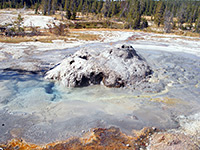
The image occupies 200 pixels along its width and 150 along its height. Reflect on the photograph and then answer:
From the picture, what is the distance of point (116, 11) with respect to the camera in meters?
68.7

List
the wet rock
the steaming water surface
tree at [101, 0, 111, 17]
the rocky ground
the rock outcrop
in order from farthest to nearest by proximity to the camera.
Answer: tree at [101, 0, 111, 17]
the rock outcrop
the steaming water surface
the rocky ground
the wet rock

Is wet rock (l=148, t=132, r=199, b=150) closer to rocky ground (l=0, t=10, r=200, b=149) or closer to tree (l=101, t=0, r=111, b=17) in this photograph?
rocky ground (l=0, t=10, r=200, b=149)

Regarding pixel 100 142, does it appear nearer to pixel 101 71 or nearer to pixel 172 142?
pixel 172 142

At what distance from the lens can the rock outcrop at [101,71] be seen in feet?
26.4

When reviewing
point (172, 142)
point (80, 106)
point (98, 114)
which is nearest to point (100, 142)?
point (98, 114)

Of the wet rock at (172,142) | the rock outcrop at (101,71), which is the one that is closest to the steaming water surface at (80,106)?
the rock outcrop at (101,71)

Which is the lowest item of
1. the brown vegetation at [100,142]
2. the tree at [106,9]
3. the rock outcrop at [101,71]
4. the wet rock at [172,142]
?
the brown vegetation at [100,142]

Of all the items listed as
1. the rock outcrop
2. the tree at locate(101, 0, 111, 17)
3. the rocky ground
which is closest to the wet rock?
the rocky ground

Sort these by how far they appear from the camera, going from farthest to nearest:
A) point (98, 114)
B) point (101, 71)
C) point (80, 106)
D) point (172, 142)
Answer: point (101, 71), point (80, 106), point (98, 114), point (172, 142)

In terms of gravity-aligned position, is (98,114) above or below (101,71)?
below

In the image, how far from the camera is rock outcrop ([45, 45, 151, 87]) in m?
8.05

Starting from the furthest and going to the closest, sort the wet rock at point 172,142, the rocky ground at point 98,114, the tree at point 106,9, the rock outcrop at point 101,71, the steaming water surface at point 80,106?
the tree at point 106,9
the rock outcrop at point 101,71
the steaming water surface at point 80,106
the rocky ground at point 98,114
the wet rock at point 172,142

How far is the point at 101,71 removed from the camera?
8195 mm

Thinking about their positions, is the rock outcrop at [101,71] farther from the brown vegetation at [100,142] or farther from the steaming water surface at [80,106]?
the brown vegetation at [100,142]
